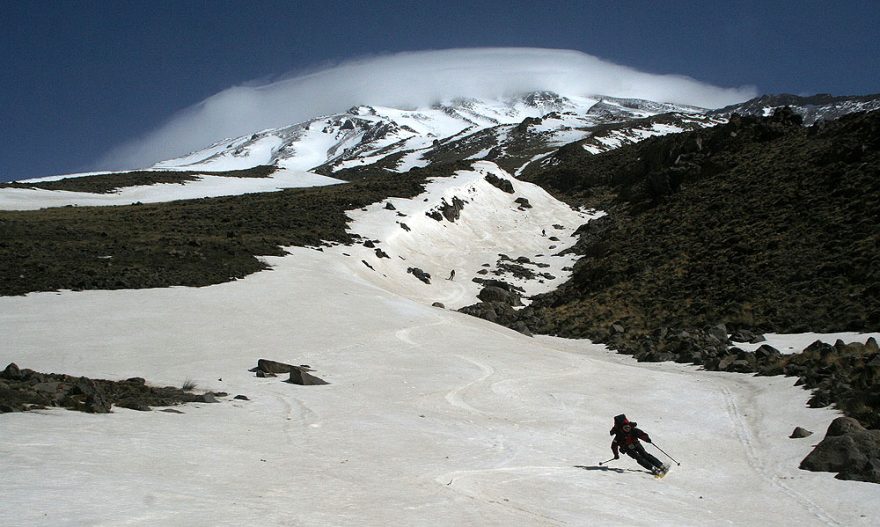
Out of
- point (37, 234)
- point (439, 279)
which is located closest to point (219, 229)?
point (37, 234)

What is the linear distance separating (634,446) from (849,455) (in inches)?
138

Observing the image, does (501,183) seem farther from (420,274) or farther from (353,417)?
(353,417)

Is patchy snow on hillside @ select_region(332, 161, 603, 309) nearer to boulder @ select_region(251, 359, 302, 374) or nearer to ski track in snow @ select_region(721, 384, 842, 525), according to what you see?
boulder @ select_region(251, 359, 302, 374)

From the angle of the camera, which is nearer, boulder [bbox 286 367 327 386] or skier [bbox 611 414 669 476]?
skier [bbox 611 414 669 476]

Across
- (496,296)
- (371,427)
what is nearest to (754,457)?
(371,427)

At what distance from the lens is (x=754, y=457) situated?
40.5 feet

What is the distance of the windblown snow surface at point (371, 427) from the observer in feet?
24.2

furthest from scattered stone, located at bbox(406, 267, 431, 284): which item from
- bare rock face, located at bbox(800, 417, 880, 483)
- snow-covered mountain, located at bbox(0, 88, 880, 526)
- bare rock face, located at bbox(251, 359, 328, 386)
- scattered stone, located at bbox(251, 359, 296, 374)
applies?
bare rock face, located at bbox(800, 417, 880, 483)

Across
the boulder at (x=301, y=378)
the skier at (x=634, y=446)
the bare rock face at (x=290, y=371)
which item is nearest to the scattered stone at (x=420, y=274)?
the bare rock face at (x=290, y=371)

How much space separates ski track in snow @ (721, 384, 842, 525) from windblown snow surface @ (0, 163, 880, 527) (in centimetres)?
5

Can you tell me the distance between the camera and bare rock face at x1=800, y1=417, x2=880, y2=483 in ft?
33.8

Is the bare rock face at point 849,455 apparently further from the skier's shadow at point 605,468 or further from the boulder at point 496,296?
the boulder at point 496,296

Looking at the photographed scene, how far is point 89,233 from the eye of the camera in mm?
35594

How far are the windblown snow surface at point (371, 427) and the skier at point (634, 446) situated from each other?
0.32 metres
